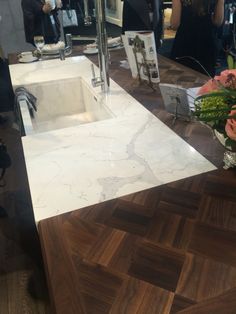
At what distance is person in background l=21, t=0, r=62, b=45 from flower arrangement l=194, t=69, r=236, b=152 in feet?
7.31

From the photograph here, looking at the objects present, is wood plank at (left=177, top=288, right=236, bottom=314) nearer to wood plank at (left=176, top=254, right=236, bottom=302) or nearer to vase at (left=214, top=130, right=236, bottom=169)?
wood plank at (left=176, top=254, right=236, bottom=302)

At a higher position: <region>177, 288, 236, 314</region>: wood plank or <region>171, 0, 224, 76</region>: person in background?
<region>171, 0, 224, 76</region>: person in background

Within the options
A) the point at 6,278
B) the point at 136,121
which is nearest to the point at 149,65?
the point at 136,121

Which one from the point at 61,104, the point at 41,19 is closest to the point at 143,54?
the point at 61,104

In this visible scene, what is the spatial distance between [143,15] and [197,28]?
16.4 inches

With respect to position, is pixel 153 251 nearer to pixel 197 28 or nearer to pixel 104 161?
pixel 104 161

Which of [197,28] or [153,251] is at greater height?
[197,28]

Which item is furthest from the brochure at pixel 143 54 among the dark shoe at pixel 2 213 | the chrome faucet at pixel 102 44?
the dark shoe at pixel 2 213

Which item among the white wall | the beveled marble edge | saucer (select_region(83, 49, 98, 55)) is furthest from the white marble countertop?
the white wall

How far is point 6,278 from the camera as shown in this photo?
4.43 feet

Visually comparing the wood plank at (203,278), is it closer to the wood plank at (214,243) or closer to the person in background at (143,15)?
the wood plank at (214,243)

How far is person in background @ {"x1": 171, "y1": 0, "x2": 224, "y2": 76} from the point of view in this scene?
164cm

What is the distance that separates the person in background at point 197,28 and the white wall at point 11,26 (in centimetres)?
275

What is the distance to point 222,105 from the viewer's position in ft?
2.13
